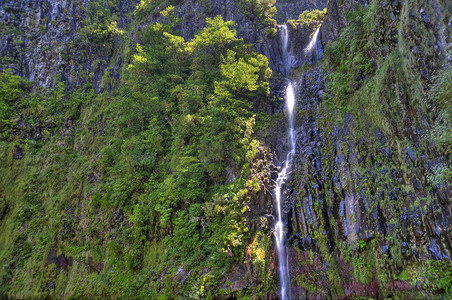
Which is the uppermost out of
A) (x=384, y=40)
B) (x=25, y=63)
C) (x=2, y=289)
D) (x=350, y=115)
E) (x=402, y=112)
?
(x=25, y=63)

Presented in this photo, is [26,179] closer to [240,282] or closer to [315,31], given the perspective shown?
[240,282]

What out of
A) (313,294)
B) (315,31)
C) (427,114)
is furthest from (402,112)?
(315,31)

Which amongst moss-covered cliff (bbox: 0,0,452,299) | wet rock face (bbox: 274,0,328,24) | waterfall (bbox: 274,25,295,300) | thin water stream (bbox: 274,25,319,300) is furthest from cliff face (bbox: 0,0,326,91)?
wet rock face (bbox: 274,0,328,24)

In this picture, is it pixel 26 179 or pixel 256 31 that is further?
pixel 256 31

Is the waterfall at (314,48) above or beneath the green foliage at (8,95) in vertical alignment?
above

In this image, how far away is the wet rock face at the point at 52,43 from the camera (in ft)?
70.7

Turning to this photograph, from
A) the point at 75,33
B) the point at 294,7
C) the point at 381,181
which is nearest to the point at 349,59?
the point at 381,181

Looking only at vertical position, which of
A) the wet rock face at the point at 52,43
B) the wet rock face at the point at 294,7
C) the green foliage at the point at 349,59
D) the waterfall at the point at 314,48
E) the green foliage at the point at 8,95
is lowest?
the green foliage at the point at 349,59

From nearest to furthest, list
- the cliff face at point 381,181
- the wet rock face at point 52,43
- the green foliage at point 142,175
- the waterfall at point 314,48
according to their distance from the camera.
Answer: the cliff face at point 381,181, the green foliage at point 142,175, the waterfall at point 314,48, the wet rock face at point 52,43

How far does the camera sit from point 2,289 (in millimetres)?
13047

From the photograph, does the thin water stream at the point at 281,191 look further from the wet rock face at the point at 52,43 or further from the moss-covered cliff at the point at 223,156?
the wet rock face at the point at 52,43

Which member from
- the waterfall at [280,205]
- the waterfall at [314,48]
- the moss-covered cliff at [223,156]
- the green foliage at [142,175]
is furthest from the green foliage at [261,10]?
the waterfall at [280,205]

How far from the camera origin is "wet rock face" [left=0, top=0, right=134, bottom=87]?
70.7ft

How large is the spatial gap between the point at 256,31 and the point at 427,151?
17198 millimetres
